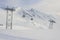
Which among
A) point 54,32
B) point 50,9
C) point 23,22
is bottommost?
point 54,32

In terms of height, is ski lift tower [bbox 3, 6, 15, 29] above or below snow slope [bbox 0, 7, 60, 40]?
above

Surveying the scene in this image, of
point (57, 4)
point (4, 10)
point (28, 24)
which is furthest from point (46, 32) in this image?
point (4, 10)

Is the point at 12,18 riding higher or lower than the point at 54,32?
higher

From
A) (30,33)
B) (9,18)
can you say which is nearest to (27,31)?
(30,33)

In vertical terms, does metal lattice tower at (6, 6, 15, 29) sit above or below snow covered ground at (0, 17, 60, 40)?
above

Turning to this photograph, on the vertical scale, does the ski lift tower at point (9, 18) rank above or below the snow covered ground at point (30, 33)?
above

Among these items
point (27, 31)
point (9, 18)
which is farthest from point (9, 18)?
point (27, 31)

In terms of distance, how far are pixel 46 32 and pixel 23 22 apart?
27 centimetres

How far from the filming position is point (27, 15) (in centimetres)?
164

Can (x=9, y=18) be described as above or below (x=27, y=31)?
above

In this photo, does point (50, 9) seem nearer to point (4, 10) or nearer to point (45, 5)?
point (45, 5)

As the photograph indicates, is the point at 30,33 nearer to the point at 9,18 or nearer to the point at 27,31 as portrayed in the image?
the point at 27,31

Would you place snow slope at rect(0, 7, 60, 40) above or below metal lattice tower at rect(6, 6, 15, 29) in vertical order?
below

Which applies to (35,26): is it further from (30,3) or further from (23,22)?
(30,3)
